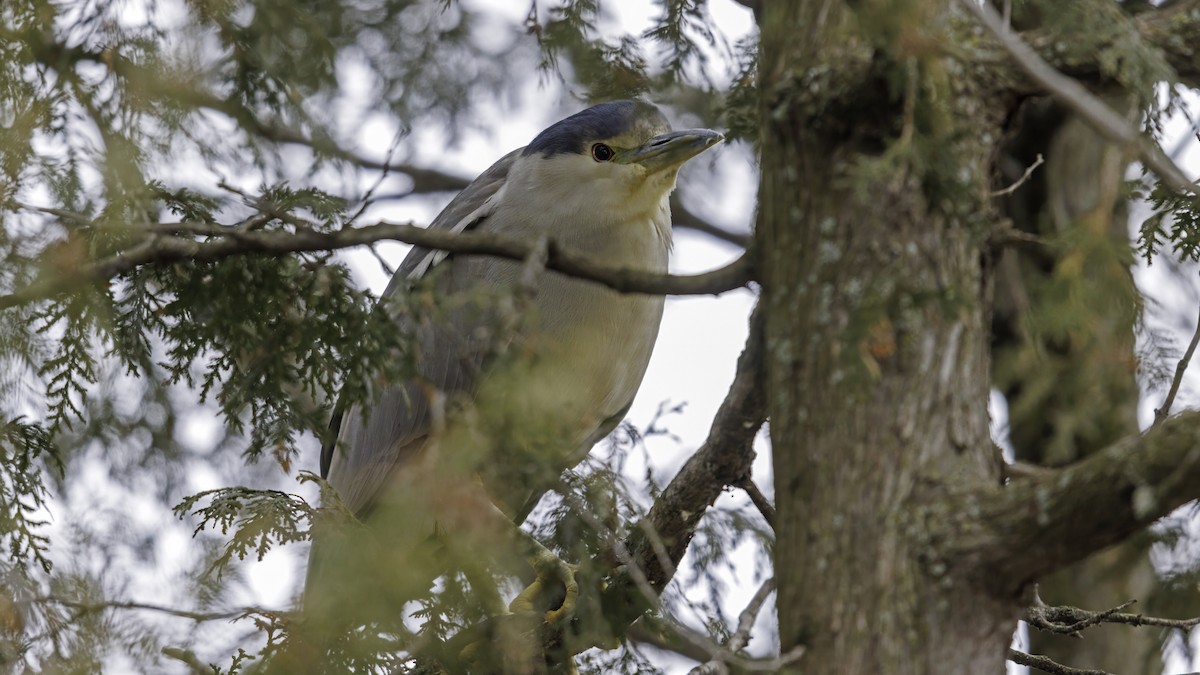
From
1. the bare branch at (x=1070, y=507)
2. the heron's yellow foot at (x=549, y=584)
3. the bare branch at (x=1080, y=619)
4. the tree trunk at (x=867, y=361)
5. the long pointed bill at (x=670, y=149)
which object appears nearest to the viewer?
the bare branch at (x=1070, y=507)

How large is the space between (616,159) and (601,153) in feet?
0.20

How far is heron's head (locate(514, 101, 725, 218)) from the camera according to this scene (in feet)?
12.9

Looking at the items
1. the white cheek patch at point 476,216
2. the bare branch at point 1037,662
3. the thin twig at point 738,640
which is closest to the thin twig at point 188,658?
the thin twig at point 738,640

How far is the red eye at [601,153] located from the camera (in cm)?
402

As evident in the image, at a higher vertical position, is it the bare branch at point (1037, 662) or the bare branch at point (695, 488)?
the bare branch at point (695, 488)

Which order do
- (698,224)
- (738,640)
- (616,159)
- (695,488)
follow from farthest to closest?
(698,224) → (616,159) → (695,488) → (738,640)

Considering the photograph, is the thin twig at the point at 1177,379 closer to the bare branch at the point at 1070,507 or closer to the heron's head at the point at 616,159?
the bare branch at the point at 1070,507

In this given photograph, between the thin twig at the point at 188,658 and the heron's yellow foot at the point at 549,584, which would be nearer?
the thin twig at the point at 188,658

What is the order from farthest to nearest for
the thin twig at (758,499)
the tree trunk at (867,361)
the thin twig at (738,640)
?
1. the thin twig at (758,499)
2. the thin twig at (738,640)
3. the tree trunk at (867,361)

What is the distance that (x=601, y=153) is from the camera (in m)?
4.03

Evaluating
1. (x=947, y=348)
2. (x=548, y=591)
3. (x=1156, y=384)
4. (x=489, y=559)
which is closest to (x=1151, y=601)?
(x=1156, y=384)

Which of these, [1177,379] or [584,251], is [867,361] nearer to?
[1177,379]

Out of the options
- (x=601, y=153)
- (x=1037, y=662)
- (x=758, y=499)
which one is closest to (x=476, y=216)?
(x=601, y=153)

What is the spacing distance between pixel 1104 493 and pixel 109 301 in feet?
6.30
